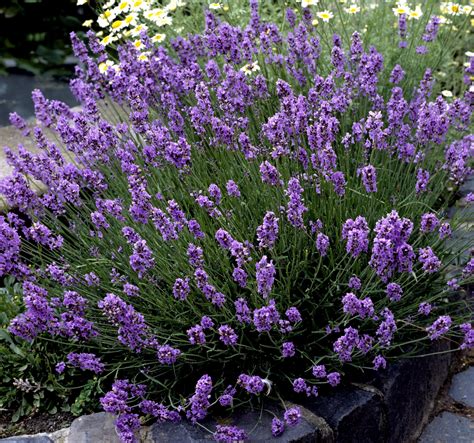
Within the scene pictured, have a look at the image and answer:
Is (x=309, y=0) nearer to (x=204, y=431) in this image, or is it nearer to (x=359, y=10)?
(x=359, y=10)

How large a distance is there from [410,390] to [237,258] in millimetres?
1064

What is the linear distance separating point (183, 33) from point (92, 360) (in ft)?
9.91

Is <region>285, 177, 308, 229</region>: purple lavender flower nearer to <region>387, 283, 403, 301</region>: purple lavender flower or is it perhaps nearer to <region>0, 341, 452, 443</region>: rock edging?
<region>387, 283, 403, 301</region>: purple lavender flower

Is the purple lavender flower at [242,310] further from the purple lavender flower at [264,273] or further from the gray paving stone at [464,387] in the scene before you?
the gray paving stone at [464,387]

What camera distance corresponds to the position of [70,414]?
2725 mm

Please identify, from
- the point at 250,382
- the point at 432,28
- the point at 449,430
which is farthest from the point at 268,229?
the point at 432,28

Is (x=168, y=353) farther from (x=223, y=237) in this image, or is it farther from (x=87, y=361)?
(x=223, y=237)

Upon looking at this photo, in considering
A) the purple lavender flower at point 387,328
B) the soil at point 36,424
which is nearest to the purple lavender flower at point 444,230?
the purple lavender flower at point 387,328

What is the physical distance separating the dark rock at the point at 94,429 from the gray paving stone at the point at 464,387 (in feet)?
5.09

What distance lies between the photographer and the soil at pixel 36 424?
2.68 meters

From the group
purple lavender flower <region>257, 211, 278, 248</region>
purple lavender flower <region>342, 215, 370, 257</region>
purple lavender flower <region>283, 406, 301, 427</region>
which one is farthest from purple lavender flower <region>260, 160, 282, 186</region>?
purple lavender flower <region>283, 406, 301, 427</region>

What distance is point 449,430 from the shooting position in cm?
290

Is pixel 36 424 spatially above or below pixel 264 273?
below

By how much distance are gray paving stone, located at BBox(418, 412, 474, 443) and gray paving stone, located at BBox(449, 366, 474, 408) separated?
0.12 m
